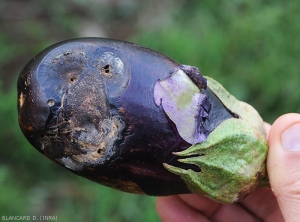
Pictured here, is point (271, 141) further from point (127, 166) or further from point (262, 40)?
A: point (262, 40)

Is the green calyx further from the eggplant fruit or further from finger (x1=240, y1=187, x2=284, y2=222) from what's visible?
finger (x1=240, y1=187, x2=284, y2=222)

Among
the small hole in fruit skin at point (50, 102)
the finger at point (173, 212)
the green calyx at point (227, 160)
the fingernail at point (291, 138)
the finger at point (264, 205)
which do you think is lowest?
the finger at point (173, 212)

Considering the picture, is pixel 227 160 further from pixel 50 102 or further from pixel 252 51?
pixel 252 51

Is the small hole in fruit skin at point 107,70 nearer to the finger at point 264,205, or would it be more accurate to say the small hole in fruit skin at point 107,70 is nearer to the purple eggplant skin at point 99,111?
the purple eggplant skin at point 99,111

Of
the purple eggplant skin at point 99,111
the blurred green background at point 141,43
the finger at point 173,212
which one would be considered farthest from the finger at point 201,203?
the purple eggplant skin at point 99,111

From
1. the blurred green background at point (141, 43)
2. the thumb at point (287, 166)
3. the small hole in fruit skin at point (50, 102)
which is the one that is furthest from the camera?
the blurred green background at point (141, 43)

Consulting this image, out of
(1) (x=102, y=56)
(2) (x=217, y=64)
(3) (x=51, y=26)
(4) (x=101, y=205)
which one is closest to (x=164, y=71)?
(1) (x=102, y=56)

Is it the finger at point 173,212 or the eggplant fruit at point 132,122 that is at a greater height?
the eggplant fruit at point 132,122
